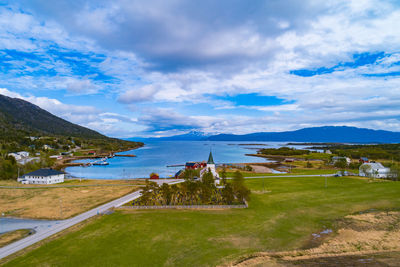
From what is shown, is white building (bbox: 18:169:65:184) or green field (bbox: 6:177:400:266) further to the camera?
white building (bbox: 18:169:65:184)

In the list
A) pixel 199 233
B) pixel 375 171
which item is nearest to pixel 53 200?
pixel 199 233

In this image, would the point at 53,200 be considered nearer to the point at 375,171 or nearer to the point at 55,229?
the point at 55,229

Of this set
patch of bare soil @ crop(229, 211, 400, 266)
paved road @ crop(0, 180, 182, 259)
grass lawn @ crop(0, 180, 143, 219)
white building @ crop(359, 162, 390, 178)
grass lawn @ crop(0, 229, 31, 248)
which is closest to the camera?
patch of bare soil @ crop(229, 211, 400, 266)

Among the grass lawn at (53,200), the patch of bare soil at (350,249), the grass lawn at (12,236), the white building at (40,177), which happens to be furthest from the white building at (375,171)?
the white building at (40,177)

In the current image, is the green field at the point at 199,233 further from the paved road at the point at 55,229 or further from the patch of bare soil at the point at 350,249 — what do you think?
the paved road at the point at 55,229

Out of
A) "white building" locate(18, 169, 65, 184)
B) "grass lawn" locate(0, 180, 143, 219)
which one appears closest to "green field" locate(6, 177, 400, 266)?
"grass lawn" locate(0, 180, 143, 219)

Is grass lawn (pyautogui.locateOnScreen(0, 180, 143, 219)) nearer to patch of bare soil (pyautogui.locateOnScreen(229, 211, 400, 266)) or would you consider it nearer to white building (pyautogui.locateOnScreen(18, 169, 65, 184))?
white building (pyautogui.locateOnScreen(18, 169, 65, 184))
